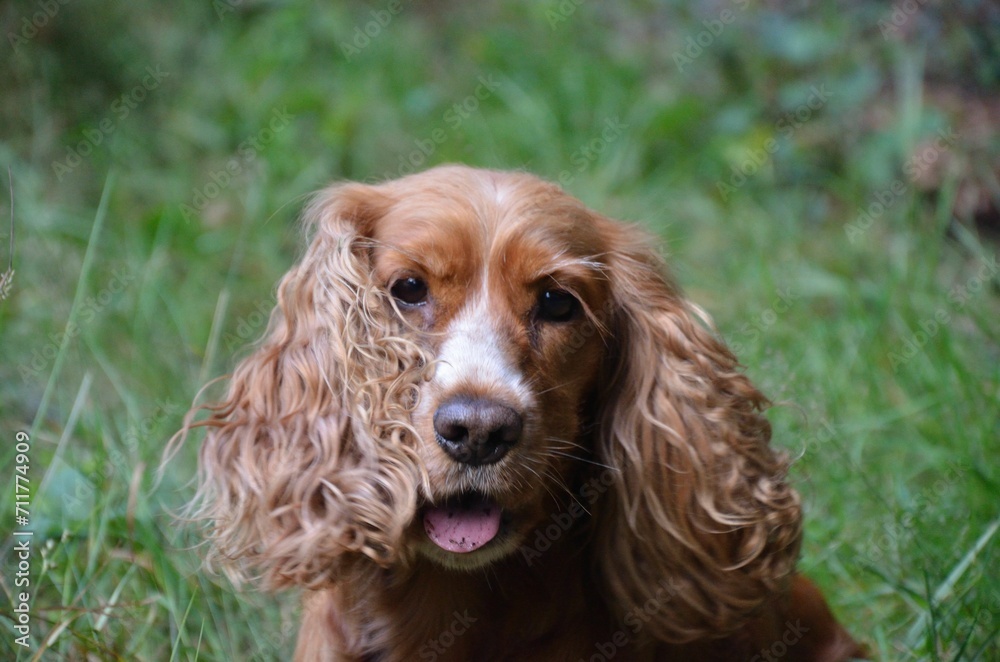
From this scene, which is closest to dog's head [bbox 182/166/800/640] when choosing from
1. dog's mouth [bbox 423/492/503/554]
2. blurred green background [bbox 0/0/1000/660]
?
dog's mouth [bbox 423/492/503/554]

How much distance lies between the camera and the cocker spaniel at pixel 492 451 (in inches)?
99.1

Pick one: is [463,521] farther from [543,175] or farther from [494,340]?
[543,175]

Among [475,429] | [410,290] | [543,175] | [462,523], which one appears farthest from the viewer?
[543,175]

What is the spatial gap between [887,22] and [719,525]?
4340mm

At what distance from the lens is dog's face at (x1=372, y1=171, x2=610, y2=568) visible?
2459 mm

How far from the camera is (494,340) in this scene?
8.52ft

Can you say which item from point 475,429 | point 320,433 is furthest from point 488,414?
point 320,433

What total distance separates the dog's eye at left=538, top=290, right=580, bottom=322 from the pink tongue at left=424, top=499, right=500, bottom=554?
0.53m

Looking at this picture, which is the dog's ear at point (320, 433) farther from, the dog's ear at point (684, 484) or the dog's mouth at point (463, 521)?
the dog's ear at point (684, 484)

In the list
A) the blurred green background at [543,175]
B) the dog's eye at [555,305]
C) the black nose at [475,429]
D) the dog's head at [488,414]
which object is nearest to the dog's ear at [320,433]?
the dog's head at [488,414]

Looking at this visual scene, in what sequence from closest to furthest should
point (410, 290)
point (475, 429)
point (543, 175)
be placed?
1. point (475, 429)
2. point (410, 290)
3. point (543, 175)

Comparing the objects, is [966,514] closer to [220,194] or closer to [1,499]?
[1,499]

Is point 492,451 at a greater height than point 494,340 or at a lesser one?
lesser

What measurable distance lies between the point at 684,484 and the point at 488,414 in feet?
2.36
